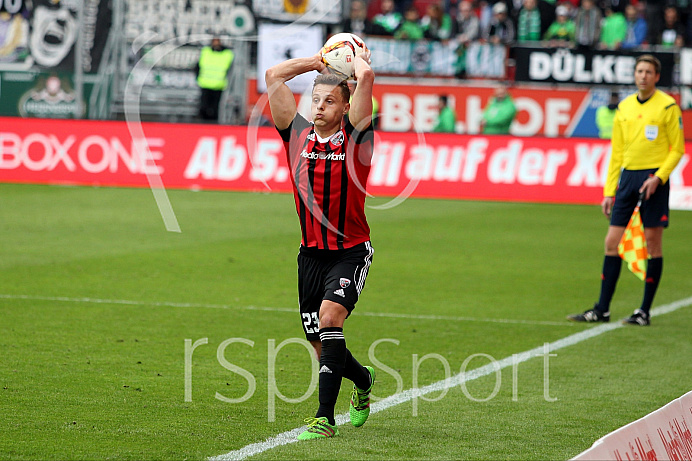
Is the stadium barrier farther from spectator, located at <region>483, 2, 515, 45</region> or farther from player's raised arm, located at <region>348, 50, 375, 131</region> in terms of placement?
spectator, located at <region>483, 2, 515, 45</region>

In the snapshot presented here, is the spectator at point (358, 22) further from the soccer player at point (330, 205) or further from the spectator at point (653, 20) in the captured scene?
the soccer player at point (330, 205)

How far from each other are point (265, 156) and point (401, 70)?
6588mm

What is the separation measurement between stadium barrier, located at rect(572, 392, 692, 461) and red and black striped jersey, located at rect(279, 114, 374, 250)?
1795 mm

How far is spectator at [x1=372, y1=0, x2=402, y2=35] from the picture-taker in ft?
82.8

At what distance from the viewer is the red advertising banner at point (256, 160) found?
1969 centimetres

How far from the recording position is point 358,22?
25.2m

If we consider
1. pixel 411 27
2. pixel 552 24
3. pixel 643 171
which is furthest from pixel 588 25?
pixel 643 171

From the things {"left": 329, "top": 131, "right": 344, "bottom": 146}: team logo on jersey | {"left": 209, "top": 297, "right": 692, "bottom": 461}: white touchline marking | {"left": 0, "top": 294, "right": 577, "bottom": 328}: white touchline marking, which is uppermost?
{"left": 329, "top": 131, "right": 344, "bottom": 146}: team logo on jersey

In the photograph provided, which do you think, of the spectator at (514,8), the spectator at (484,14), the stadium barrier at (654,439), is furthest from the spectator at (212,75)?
the stadium barrier at (654,439)

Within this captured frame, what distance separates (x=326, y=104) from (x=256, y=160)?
1475 centimetres

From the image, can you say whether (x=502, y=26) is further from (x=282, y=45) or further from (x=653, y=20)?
(x=282, y=45)

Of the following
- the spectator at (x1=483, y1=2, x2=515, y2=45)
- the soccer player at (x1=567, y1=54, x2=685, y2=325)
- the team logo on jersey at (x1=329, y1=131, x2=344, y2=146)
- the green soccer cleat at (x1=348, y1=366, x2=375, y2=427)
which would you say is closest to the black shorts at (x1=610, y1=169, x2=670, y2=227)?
the soccer player at (x1=567, y1=54, x2=685, y2=325)

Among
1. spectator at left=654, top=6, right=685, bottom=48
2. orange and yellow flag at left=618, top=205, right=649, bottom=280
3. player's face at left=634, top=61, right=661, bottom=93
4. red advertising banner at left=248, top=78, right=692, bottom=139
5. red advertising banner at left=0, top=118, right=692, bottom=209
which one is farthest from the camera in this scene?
red advertising banner at left=248, top=78, right=692, bottom=139

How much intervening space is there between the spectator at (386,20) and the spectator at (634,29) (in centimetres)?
553
